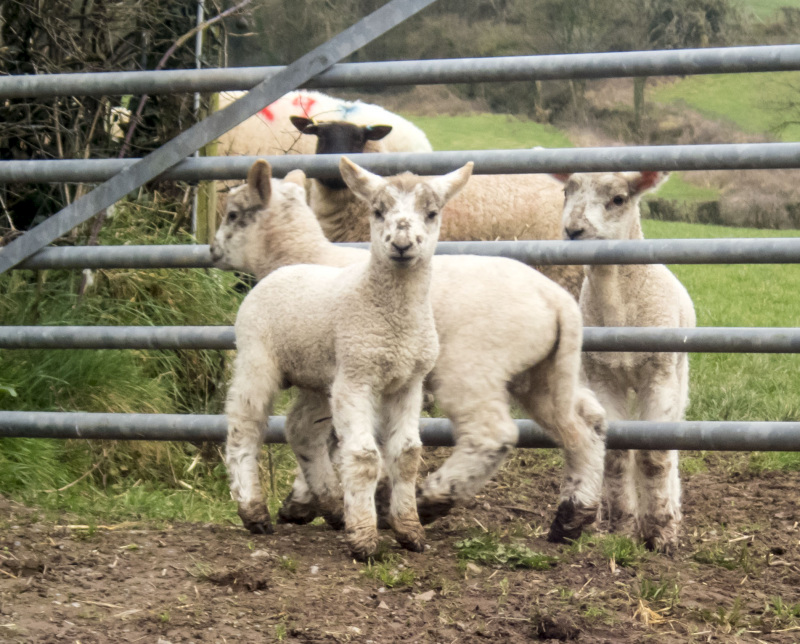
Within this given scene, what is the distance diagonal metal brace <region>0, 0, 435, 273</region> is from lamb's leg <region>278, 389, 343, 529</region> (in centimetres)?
102

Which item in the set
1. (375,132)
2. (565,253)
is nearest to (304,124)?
(375,132)

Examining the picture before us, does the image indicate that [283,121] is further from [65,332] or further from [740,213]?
[740,213]

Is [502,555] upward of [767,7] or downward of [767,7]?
downward

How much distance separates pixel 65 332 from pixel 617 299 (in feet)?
7.09

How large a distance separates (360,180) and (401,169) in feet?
2.10

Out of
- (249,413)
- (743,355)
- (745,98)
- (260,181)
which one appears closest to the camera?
(249,413)

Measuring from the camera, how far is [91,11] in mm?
5043

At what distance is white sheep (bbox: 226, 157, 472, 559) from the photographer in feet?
9.80

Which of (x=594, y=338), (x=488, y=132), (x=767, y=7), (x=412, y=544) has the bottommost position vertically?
(x=412, y=544)

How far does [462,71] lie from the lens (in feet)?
11.7

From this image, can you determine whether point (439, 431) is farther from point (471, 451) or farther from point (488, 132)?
point (488, 132)

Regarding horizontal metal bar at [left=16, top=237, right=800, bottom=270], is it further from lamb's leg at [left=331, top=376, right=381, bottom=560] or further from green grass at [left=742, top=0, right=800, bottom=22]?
green grass at [left=742, top=0, right=800, bottom=22]

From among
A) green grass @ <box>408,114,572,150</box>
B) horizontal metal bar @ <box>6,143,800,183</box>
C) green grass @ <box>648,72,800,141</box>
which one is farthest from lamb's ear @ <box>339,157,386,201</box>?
green grass @ <box>648,72,800,141</box>

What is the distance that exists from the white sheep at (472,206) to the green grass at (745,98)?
880 centimetres
